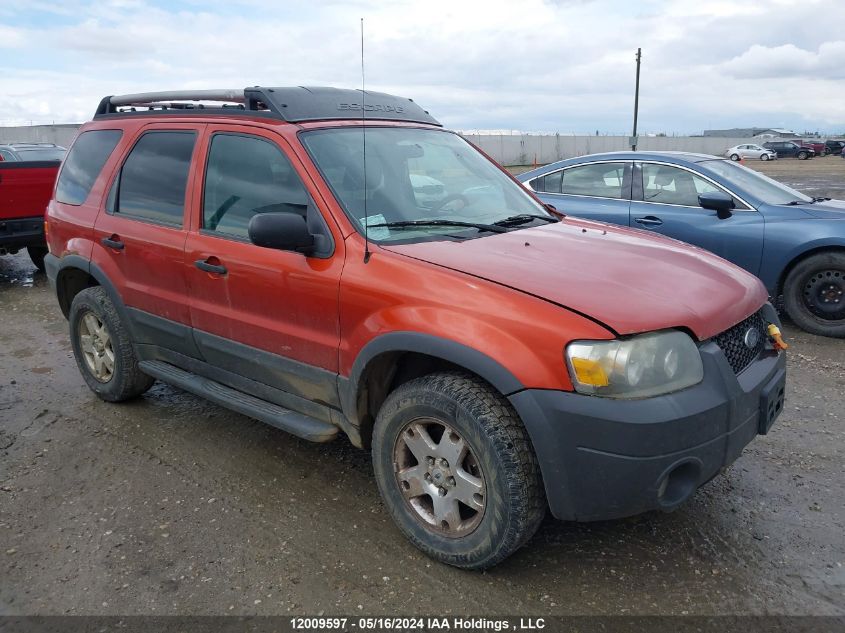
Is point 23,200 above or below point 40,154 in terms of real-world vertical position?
below

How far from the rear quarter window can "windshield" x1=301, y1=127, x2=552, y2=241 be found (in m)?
1.90

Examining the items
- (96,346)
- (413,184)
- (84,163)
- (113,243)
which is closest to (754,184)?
(413,184)

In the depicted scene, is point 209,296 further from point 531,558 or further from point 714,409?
point 714,409

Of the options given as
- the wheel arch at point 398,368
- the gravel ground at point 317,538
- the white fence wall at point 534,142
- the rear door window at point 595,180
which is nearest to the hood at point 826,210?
the rear door window at point 595,180

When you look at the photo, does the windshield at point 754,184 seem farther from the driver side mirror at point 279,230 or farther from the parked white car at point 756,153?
the parked white car at point 756,153

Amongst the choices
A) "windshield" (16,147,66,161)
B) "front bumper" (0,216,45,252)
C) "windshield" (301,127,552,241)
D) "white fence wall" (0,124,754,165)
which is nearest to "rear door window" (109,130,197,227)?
"windshield" (301,127,552,241)

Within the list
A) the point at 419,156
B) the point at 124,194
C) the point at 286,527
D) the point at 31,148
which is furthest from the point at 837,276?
the point at 31,148

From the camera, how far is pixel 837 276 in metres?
6.07

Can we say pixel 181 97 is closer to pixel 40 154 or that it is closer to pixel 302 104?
pixel 302 104

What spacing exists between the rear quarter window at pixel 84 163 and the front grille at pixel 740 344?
384 cm

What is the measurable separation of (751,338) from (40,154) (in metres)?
11.8

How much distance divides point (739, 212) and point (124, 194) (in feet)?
16.8

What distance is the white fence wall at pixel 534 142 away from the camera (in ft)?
130

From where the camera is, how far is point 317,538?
3254 millimetres
